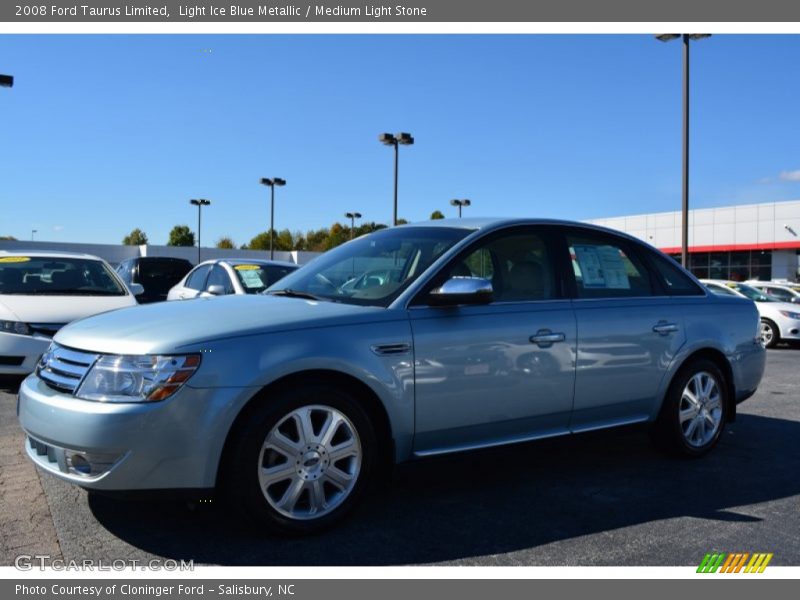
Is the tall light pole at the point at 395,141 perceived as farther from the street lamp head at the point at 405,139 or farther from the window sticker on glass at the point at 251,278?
the window sticker on glass at the point at 251,278

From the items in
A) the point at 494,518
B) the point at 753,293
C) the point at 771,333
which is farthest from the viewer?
the point at 753,293

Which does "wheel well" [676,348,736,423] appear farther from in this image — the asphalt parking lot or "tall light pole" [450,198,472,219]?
"tall light pole" [450,198,472,219]

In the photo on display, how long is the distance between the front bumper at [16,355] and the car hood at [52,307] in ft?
0.71

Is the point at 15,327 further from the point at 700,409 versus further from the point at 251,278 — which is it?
the point at 700,409

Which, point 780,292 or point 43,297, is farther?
point 780,292

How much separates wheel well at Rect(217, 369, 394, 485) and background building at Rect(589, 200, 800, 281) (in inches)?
1500

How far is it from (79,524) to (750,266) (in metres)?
45.9

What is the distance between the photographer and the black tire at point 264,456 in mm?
3453

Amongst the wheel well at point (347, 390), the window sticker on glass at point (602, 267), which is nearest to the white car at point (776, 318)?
the window sticker on glass at point (602, 267)

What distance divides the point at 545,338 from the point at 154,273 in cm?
1592

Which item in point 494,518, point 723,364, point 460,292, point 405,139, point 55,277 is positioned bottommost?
point 494,518

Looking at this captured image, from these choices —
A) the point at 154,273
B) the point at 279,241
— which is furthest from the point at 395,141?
the point at 279,241

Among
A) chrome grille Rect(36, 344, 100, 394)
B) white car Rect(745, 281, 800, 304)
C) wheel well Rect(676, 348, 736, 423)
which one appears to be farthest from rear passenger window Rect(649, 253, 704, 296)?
white car Rect(745, 281, 800, 304)

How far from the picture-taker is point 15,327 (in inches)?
290
